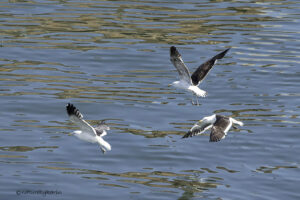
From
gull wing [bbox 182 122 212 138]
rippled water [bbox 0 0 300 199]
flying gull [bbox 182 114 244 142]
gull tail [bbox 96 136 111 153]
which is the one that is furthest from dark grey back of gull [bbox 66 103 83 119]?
gull wing [bbox 182 122 212 138]

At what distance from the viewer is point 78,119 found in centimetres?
1641

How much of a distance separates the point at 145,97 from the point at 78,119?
331 inches

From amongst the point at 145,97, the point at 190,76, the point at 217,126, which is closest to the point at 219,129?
the point at 217,126

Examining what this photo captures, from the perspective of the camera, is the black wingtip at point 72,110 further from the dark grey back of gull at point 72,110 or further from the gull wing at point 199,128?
the gull wing at point 199,128

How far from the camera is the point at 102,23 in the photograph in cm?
3097

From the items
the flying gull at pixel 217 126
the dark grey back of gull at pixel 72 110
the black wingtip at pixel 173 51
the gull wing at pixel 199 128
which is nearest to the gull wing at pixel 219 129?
the flying gull at pixel 217 126

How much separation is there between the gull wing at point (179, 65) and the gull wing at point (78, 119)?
9.31ft

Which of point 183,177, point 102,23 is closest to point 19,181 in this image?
point 183,177

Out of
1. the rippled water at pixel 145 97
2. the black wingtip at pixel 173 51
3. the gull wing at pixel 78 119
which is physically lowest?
the rippled water at pixel 145 97

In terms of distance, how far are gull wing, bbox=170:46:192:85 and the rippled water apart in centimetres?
207

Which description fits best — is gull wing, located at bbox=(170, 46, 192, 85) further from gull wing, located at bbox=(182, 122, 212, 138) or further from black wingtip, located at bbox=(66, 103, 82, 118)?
black wingtip, located at bbox=(66, 103, 82, 118)

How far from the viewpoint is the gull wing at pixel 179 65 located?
18.7m

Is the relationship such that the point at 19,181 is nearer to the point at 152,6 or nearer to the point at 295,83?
the point at 295,83

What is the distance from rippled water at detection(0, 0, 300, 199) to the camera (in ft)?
63.2
